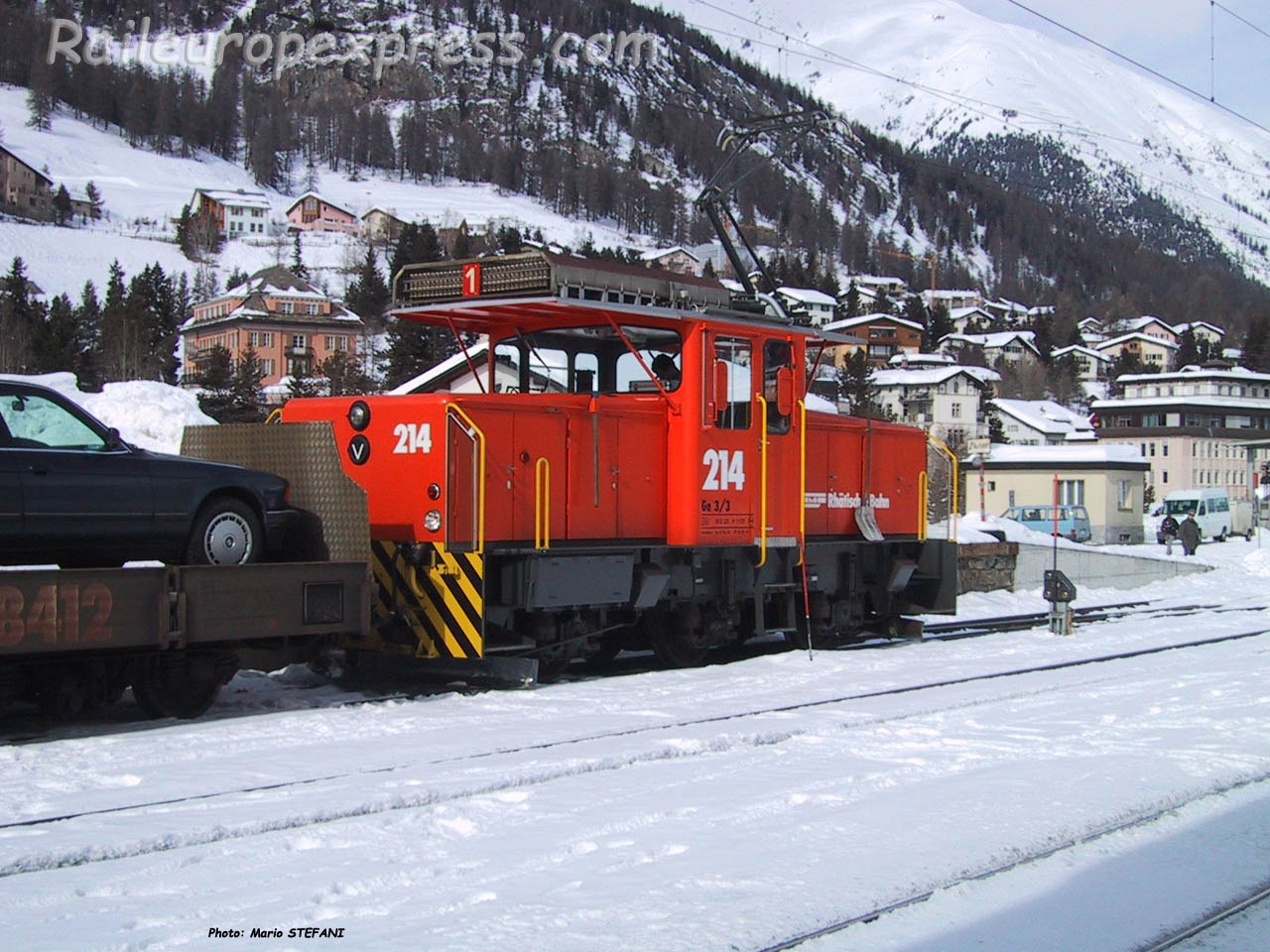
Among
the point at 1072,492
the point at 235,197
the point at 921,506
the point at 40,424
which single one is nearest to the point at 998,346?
the point at 235,197

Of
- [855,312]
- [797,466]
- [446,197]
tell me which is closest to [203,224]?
[446,197]

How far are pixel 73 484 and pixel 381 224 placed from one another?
521 ft

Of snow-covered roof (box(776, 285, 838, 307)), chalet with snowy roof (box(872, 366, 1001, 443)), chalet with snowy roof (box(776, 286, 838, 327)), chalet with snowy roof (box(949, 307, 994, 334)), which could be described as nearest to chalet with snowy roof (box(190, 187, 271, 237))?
snow-covered roof (box(776, 285, 838, 307))

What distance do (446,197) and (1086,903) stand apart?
189640 millimetres

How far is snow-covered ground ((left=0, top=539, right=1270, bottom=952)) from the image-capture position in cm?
564

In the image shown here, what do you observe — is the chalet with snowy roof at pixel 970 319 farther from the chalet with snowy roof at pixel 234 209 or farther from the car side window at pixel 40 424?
the car side window at pixel 40 424

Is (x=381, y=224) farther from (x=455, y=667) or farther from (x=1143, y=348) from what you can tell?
(x=455, y=667)

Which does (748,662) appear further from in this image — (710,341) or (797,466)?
(710,341)

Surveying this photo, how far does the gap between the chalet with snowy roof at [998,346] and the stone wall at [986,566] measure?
439 ft

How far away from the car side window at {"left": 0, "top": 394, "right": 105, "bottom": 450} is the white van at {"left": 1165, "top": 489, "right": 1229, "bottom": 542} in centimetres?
5378

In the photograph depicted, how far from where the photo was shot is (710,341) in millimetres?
12812

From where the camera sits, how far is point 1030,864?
21.7ft

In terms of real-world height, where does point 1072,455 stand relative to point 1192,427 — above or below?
below

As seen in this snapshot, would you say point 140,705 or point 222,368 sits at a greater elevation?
point 222,368
